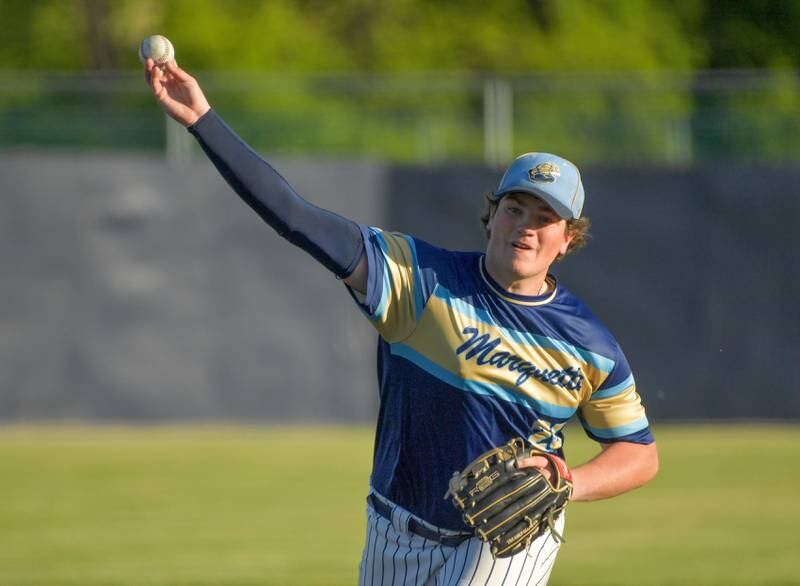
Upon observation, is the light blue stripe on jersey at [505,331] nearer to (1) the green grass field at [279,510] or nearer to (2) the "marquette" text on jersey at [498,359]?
(2) the "marquette" text on jersey at [498,359]

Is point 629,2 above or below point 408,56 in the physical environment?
above

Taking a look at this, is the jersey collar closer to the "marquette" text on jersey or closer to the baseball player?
the baseball player

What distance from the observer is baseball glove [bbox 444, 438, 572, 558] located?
4453 millimetres

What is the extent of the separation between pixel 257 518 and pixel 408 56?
1763 centimetres

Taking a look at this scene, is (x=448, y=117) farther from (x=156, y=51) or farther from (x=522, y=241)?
(x=156, y=51)

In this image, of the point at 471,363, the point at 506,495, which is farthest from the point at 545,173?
the point at 506,495

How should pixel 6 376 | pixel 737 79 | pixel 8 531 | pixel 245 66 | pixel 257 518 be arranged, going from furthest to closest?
pixel 245 66 < pixel 737 79 < pixel 6 376 < pixel 257 518 < pixel 8 531

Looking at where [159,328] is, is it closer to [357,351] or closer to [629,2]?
[357,351]

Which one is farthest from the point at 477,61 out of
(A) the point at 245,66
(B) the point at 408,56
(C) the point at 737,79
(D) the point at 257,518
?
(D) the point at 257,518

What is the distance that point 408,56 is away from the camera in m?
27.0

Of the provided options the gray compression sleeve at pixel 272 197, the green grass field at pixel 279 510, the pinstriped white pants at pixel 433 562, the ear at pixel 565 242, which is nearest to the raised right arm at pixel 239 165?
the gray compression sleeve at pixel 272 197

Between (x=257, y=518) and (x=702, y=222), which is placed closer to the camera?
(x=257, y=518)

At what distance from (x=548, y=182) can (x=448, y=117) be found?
11.7m

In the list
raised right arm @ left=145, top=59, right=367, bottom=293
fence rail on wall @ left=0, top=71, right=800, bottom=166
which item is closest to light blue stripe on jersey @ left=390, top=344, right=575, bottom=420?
raised right arm @ left=145, top=59, right=367, bottom=293
